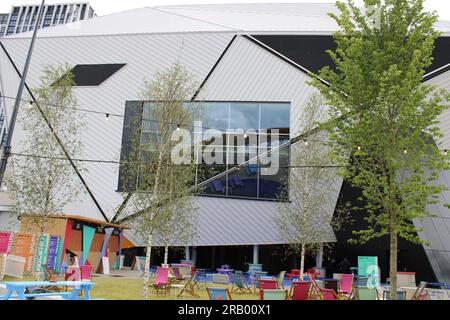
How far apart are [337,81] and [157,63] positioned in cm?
1844

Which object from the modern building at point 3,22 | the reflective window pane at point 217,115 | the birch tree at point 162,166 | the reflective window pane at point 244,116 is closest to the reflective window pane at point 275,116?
the reflective window pane at point 244,116

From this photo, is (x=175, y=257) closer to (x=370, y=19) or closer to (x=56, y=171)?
(x=56, y=171)

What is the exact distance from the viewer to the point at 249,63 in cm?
2580

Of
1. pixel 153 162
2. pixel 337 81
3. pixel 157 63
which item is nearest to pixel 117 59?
pixel 157 63

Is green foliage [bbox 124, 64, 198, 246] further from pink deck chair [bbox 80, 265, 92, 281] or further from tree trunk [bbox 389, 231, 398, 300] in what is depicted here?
tree trunk [bbox 389, 231, 398, 300]

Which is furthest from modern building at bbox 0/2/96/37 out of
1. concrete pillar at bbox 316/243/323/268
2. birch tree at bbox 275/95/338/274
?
birch tree at bbox 275/95/338/274

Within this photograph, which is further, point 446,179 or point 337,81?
point 446,179

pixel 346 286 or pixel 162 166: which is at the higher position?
pixel 162 166

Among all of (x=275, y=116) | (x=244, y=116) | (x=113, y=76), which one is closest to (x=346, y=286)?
(x=275, y=116)

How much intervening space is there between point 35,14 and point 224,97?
367 feet

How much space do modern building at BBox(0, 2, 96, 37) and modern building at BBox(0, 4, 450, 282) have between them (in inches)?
3954

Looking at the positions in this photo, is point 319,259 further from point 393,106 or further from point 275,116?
point 393,106

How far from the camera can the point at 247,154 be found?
2461 cm

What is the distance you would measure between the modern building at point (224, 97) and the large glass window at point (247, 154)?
8 cm
